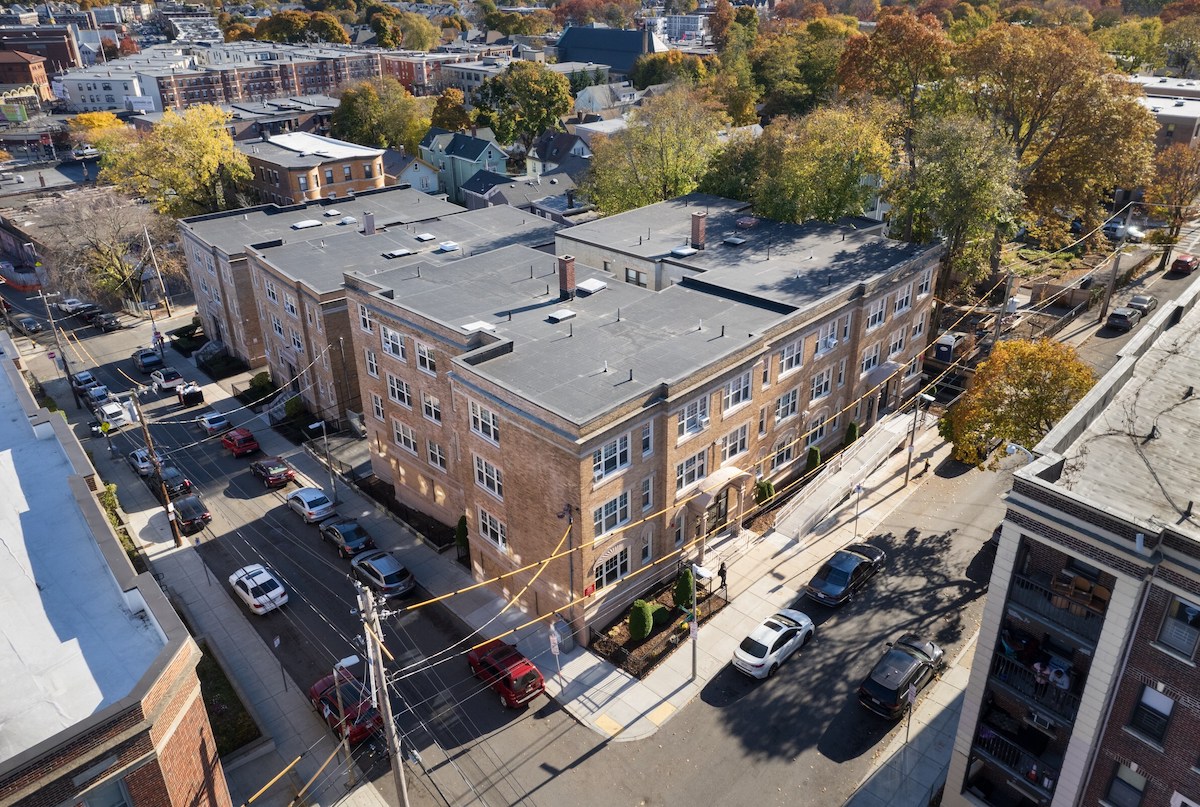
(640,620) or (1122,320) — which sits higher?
(1122,320)

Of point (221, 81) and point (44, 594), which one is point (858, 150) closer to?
point (44, 594)

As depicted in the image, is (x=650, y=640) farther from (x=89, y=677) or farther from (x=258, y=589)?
(x=89, y=677)

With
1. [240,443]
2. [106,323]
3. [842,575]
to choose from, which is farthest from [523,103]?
[842,575]

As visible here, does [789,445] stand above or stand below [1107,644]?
below

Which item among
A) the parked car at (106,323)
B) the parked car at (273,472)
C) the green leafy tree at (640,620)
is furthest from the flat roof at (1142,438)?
the parked car at (106,323)

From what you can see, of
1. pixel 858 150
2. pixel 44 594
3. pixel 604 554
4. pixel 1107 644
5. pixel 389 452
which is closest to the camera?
pixel 1107 644

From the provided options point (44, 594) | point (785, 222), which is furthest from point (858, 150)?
point (44, 594)
